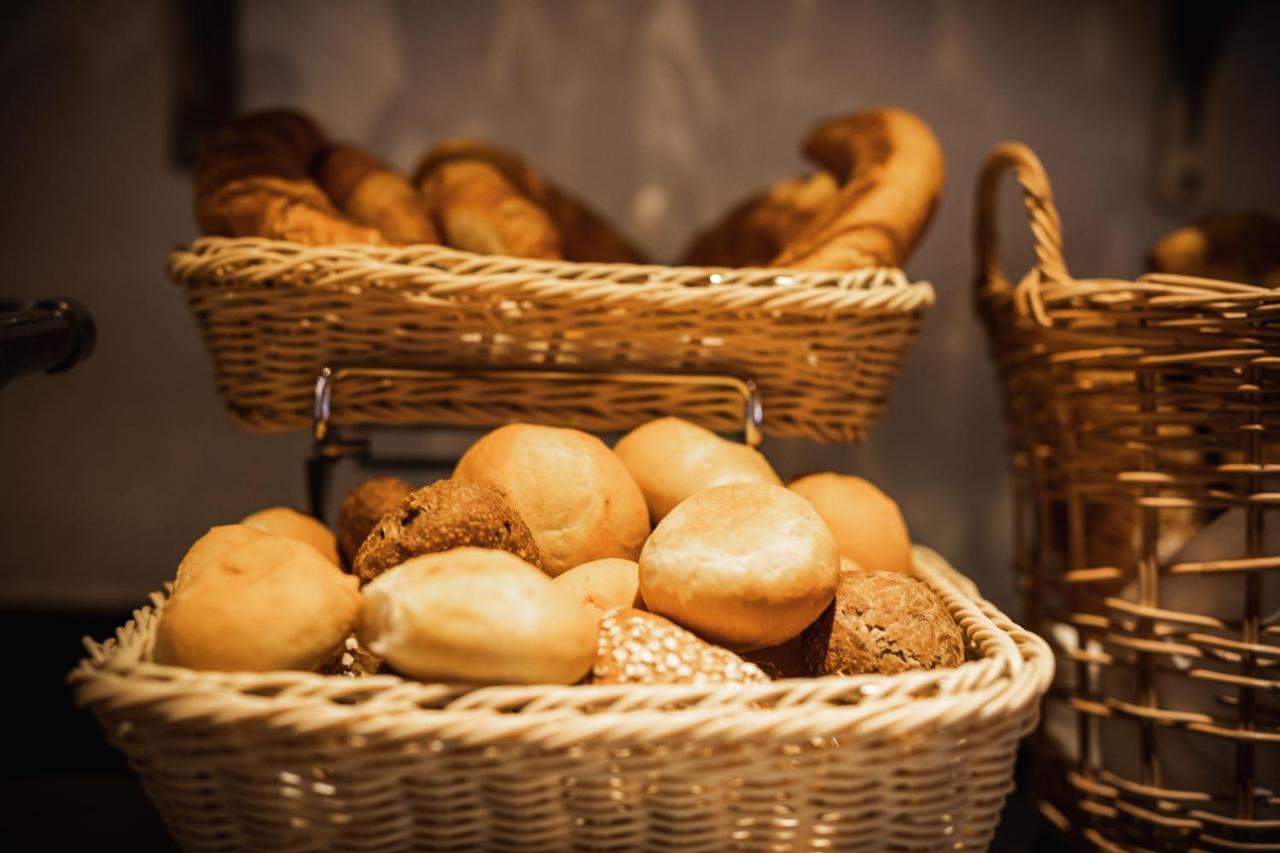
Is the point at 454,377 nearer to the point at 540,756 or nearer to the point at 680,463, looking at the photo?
the point at 680,463

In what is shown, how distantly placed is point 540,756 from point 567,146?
1.05 metres

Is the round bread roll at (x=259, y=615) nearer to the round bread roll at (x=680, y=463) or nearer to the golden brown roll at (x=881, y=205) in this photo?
the round bread roll at (x=680, y=463)

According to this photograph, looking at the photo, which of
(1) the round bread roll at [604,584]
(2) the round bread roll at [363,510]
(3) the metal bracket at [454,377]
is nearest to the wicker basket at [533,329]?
(3) the metal bracket at [454,377]

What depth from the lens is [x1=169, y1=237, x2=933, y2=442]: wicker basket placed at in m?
0.85

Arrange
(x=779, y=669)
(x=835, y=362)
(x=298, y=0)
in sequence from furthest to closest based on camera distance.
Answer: (x=298, y=0) < (x=835, y=362) < (x=779, y=669)

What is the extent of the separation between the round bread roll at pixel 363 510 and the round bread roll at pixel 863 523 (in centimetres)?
37

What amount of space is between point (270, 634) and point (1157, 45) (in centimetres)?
145

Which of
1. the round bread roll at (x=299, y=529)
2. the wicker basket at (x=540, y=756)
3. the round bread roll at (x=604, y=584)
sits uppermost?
the round bread roll at (x=299, y=529)

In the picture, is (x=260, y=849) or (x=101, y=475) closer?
(x=260, y=849)

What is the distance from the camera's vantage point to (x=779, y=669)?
72cm

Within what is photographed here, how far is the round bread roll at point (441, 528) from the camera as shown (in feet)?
2.20

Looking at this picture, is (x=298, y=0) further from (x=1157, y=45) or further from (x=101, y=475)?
(x=1157, y=45)

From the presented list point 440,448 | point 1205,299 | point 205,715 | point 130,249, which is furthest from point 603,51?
point 205,715

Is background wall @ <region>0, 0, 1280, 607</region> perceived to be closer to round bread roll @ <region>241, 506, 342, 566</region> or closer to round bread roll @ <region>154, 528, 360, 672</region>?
round bread roll @ <region>241, 506, 342, 566</region>
